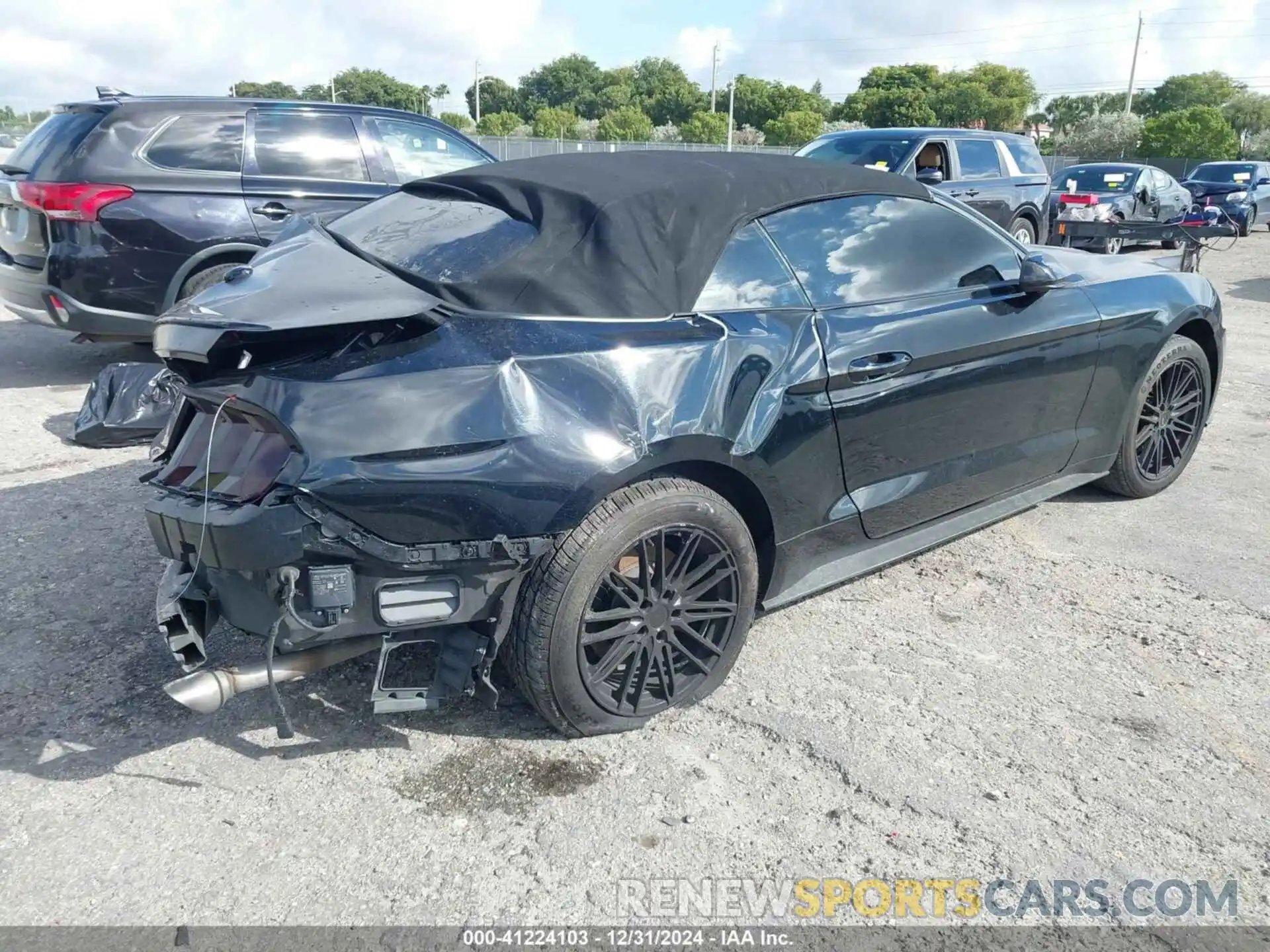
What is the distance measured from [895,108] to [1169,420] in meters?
84.6

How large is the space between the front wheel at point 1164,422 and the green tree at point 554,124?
2421 inches

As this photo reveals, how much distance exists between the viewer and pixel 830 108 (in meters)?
97.0

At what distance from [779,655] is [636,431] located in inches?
45.3

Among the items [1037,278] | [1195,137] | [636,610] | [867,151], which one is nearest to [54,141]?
[636,610]

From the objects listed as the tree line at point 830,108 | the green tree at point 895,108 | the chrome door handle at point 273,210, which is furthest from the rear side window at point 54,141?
the green tree at point 895,108

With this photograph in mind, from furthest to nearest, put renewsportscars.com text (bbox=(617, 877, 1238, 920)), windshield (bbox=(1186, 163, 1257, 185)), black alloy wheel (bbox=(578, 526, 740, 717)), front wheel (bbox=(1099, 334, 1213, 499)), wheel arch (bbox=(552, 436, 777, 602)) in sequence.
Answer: windshield (bbox=(1186, 163, 1257, 185)) → front wheel (bbox=(1099, 334, 1213, 499)) → black alloy wheel (bbox=(578, 526, 740, 717)) → wheel arch (bbox=(552, 436, 777, 602)) → renewsportscars.com text (bbox=(617, 877, 1238, 920))

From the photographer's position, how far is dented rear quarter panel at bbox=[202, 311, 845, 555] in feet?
7.89

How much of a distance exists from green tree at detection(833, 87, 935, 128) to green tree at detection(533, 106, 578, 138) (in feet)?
79.1

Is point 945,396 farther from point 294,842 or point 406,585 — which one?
point 294,842

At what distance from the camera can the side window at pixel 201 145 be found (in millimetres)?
6328

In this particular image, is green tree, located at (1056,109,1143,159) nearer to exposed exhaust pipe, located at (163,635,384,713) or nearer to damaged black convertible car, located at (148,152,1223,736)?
damaged black convertible car, located at (148,152,1223,736)

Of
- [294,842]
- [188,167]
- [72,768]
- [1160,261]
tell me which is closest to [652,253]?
[294,842]

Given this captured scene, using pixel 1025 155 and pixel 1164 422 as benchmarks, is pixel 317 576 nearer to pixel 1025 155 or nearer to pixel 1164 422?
Answer: pixel 1164 422

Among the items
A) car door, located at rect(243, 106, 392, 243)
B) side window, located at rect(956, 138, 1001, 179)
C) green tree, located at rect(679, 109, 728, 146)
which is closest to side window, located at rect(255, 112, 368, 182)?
car door, located at rect(243, 106, 392, 243)
